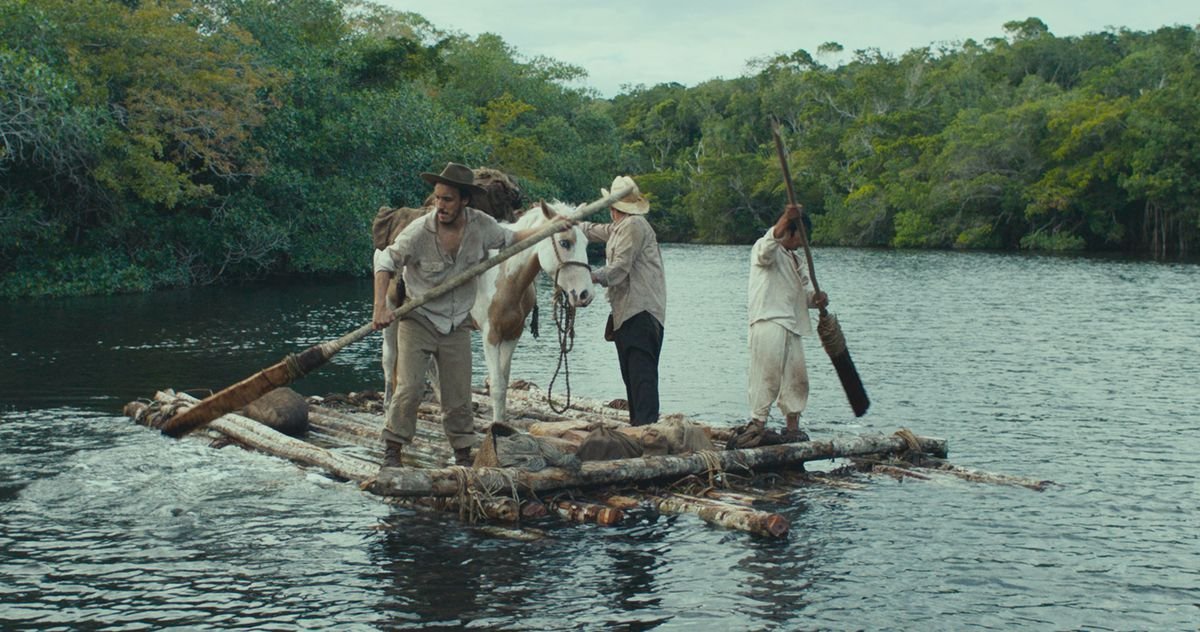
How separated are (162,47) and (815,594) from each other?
92.6ft

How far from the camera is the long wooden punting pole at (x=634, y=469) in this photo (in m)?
8.69

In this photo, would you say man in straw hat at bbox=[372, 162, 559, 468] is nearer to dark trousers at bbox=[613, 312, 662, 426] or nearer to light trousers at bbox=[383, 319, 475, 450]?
light trousers at bbox=[383, 319, 475, 450]

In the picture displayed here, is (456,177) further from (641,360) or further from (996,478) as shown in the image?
(996,478)

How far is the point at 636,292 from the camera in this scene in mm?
10609

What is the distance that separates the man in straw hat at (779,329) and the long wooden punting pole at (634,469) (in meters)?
0.35

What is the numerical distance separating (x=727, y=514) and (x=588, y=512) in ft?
3.36

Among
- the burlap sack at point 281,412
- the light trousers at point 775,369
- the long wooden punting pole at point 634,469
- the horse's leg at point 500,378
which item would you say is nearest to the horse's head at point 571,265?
the horse's leg at point 500,378

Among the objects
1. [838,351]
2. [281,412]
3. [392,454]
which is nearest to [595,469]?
[392,454]

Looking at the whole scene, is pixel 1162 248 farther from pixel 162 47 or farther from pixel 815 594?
pixel 815 594

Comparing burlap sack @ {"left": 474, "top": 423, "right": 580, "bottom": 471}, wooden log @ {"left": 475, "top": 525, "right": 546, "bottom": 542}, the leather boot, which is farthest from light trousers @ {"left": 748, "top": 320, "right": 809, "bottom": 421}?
the leather boot

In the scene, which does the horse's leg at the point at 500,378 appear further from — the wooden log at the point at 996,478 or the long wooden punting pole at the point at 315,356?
the wooden log at the point at 996,478

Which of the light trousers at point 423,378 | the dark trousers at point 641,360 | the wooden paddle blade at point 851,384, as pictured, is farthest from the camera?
the wooden paddle blade at point 851,384

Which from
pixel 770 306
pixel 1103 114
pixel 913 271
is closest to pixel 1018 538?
pixel 770 306

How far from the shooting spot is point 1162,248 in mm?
62781
